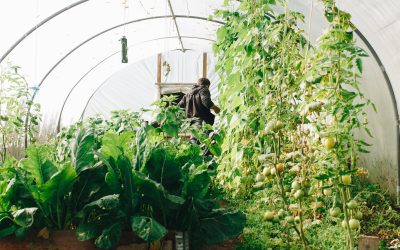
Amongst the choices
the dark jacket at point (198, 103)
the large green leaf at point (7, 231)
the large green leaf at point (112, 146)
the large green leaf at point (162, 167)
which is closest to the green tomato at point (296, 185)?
the large green leaf at point (162, 167)

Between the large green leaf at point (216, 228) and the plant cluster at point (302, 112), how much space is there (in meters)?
0.28

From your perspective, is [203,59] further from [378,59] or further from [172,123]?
[172,123]

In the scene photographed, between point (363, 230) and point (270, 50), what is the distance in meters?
1.66

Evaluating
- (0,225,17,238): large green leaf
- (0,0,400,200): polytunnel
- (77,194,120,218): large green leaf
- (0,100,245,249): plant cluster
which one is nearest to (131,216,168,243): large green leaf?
(0,100,245,249): plant cluster

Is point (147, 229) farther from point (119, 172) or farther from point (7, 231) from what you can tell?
point (7, 231)

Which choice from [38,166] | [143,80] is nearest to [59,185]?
[38,166]

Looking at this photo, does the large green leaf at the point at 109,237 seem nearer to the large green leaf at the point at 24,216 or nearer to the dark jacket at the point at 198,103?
the large green leaf at the point at 24,216

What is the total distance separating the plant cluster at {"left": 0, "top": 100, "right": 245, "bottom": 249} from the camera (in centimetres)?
268

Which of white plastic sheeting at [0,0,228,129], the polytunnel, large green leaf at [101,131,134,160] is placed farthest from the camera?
white plastic sheeting at [0,0,228,129]

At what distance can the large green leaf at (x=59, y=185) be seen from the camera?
2.67 metres

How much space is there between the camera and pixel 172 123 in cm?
378

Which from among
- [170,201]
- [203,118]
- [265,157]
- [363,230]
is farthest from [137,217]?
[203,118]

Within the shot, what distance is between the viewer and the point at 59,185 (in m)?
2.71

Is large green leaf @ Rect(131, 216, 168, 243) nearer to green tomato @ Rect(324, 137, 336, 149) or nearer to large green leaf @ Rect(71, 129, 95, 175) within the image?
large green leaf @ Rect(71, 129, 95, 175)
